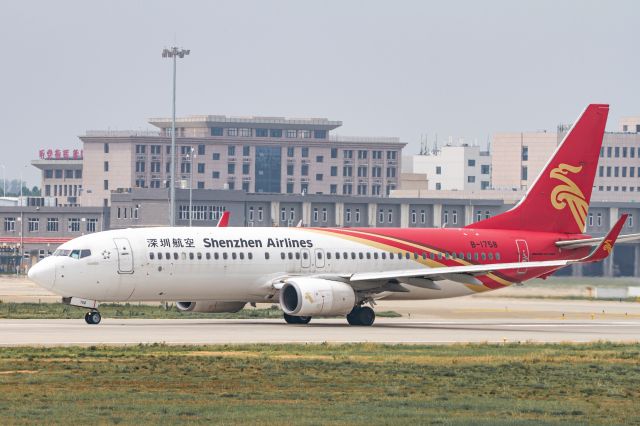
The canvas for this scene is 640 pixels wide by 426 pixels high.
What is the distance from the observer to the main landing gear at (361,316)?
63.0 metres

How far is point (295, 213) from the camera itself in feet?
567

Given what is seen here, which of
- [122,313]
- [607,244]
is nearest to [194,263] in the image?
[122,313]

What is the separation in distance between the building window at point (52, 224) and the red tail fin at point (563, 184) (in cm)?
12513

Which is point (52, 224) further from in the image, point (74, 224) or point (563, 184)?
point (563, 184)

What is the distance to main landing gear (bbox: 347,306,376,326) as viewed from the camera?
207 ft

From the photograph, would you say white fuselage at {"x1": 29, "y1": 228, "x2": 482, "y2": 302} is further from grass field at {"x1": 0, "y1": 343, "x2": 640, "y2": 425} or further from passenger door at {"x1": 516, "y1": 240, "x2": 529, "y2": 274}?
grass field at {"x1": 0, "y1": 343, "x2": 640, "y2": 425}

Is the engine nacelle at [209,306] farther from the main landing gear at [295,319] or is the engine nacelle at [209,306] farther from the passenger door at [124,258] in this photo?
the passenger door at [124,258]

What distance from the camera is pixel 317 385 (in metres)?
36.1

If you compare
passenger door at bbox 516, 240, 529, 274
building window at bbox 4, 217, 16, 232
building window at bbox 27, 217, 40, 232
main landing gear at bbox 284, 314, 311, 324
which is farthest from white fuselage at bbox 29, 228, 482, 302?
building window at bbox 4, 217, 16, 232

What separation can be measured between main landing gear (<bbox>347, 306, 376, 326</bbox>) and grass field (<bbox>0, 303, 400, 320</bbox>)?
6.86 metres

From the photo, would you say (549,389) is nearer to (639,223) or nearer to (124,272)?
(124,272)

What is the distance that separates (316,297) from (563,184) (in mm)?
17214

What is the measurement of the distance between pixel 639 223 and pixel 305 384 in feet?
480

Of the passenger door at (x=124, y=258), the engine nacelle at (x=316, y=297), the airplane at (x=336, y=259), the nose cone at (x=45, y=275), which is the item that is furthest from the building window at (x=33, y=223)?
the nose cone at (x=45, y=275)
